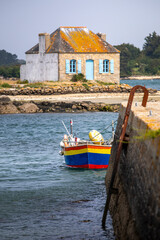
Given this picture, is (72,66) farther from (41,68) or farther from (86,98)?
(86,98)

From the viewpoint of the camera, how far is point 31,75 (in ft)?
160

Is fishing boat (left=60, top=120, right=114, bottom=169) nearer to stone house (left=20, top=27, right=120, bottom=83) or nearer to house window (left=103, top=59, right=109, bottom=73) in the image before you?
stone house (left=20, top=27, right=120, bottom=83)

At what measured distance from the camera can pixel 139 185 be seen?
6387 millimetres

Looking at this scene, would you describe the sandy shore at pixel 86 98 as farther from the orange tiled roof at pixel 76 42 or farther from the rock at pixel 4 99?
the orange tiled roof at pixel 76 42

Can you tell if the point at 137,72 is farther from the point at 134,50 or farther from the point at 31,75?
the point at 31,75

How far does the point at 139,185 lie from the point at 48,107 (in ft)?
112

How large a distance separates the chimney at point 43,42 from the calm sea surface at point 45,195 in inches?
949

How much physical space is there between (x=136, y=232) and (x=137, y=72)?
492 feet

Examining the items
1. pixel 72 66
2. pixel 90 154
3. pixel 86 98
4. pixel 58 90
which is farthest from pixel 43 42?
pixel 90 154

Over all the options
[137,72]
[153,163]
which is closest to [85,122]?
[153,163]

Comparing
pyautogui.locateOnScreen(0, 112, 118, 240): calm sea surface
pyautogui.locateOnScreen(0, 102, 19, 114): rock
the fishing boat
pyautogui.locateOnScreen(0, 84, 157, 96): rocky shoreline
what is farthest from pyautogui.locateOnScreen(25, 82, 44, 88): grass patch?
the fishing boat

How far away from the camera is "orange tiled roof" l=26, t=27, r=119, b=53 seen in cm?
4629

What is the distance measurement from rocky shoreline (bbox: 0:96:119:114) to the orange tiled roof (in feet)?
23.4

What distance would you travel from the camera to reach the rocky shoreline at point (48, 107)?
3941 centimetres
